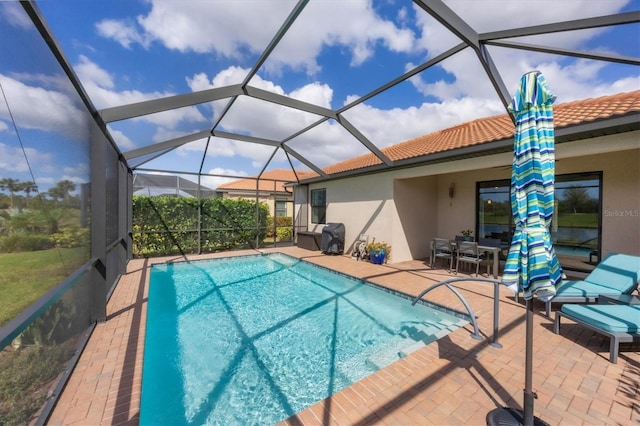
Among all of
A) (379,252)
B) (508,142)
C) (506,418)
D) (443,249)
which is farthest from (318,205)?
(506,418)

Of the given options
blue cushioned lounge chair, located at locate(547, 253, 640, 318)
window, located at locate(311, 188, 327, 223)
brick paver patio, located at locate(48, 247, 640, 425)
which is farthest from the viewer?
window, located at locate(311, 188, 327, 223)

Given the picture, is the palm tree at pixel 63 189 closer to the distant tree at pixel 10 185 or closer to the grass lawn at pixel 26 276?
the grass lawn at pixel 26 276

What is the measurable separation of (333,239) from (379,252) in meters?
2.56

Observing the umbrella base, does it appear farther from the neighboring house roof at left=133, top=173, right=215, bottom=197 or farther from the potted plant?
the neighboring house roof at left=133, top=173, right=215, bottom=197

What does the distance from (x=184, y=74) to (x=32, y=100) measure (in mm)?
2991

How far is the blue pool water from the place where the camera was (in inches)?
123

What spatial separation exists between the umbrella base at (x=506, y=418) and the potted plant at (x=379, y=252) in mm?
6637

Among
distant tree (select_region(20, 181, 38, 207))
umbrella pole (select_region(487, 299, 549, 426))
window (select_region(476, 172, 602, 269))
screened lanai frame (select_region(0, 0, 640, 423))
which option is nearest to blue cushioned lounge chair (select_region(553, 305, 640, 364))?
umbrella pole (select_region(487, 299, 549, 426))

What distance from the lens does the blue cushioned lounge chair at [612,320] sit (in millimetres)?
3295

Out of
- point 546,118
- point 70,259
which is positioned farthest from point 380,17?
point 70,259

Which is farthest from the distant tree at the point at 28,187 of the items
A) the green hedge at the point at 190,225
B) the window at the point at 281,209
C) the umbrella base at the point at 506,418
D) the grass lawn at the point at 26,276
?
the window at the point at 281,209

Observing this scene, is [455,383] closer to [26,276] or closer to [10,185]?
[26,276]

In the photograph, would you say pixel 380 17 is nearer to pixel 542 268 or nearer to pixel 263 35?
pixel 263 35

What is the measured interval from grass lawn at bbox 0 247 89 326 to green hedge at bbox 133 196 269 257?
28.2 ft
